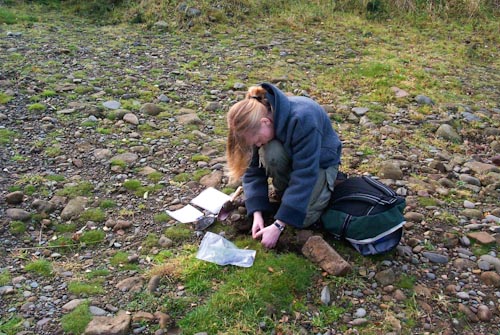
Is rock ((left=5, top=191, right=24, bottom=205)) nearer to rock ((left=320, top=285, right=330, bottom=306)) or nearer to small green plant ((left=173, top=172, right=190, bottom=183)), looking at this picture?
small green plant ((left=173, top=172, right=190, bottom=183))

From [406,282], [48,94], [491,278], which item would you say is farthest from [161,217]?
[48,94]

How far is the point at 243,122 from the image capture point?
368 centimetres

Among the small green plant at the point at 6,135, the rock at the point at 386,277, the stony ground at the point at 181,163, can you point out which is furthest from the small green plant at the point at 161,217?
the small green plant at the point at 6,135

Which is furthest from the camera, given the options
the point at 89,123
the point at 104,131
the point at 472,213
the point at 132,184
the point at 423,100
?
the point at 423,100

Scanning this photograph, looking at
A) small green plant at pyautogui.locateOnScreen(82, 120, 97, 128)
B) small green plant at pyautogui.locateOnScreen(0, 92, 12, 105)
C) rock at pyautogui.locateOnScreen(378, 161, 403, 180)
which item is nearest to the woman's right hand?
rock at pyautogui.locateOnScreen(378, 161, 403, 180)

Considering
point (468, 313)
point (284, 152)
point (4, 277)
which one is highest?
point (284, 152)

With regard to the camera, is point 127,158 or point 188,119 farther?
point 188,119

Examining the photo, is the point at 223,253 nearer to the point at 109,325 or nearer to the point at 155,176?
the point at 109,325

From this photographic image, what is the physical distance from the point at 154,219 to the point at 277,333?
1.70 m

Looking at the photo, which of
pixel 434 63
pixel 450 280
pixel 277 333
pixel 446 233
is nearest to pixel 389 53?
pixel 434 63

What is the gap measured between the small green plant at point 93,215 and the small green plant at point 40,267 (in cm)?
65

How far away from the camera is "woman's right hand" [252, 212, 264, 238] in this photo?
13.4 feet

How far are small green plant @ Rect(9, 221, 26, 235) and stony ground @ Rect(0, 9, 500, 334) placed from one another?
0.4 inches

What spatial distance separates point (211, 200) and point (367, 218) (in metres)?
1.52
